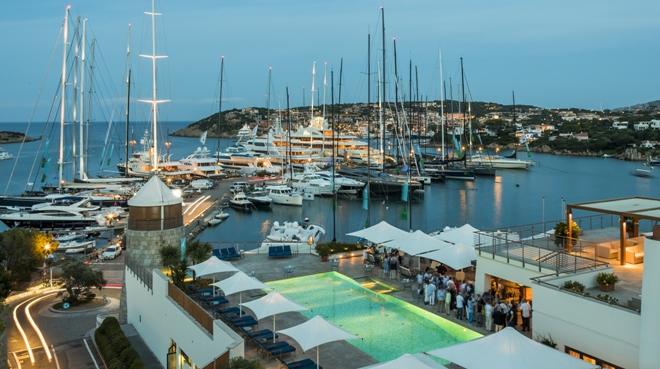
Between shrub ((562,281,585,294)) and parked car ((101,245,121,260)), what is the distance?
87.6 ft

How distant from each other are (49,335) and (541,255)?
17.7 meters

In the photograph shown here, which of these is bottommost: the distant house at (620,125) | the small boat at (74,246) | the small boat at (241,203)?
the small boat at (74,246)

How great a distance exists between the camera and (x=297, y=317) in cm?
1593

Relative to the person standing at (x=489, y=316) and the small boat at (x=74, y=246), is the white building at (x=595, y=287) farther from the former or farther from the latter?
the small boat at (x=74, y=246)

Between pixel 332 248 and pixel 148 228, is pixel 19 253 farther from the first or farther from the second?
pixel 332 248

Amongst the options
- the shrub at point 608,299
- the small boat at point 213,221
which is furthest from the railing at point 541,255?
the small boat at point 213,221

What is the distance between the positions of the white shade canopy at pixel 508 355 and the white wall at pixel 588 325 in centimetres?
130

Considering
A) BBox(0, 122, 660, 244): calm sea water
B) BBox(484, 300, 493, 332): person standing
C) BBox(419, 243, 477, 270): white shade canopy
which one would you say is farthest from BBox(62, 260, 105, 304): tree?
BBox(0, 122, 660, 244): calm sea water

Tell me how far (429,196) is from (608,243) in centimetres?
4878

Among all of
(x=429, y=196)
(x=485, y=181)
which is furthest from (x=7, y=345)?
(x=485, y=181)

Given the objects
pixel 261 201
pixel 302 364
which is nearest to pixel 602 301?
pixel 302 364

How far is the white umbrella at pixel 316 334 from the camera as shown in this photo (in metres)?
11.9

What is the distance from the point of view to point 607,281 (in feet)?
40.8

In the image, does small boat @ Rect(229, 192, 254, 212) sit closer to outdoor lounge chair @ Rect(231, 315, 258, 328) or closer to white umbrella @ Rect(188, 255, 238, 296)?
white umbrella @ Rect(188, 255, 238, 296)
